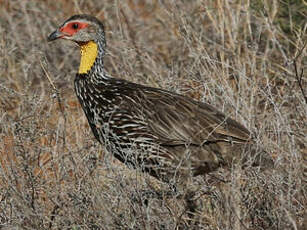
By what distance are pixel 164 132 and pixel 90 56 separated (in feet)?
3.42

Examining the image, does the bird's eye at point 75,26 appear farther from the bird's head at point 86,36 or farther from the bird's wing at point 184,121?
the bird's wing at point 184,121

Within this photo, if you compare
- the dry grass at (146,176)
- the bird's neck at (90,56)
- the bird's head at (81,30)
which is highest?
the bird's head at (81,30)

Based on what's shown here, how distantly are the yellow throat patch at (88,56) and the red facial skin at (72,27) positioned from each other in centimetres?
14

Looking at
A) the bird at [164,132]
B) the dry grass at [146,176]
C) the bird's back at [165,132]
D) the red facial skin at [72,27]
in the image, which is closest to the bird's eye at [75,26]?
the red facial skin at [72,27]

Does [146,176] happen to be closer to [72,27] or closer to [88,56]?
[88,56]

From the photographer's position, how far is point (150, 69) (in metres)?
7.45

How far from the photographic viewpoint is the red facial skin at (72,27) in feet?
20.1

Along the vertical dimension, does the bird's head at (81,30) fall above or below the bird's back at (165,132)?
above

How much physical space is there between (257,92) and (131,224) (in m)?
2.15

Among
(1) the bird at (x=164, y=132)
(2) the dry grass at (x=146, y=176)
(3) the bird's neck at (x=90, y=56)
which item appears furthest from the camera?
(3) the bird's neck at (x=90, y=56)

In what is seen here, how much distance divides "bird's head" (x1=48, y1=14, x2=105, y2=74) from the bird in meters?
0.37

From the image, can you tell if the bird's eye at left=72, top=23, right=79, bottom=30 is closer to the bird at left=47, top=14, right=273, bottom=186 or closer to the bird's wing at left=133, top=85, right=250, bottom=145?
the bird at left=47, top=14, right=273, bottom=186

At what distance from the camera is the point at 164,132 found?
18.2ft

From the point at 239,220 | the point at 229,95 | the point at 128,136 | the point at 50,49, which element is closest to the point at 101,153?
the point at 128,136
